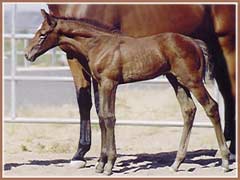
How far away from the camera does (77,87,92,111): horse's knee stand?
5531 mm

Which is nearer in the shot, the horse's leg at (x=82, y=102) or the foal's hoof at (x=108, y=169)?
the foal's hoof at (x=108, y=169)

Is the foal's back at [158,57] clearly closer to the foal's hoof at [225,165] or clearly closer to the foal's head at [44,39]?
the foal's head at [44,39]

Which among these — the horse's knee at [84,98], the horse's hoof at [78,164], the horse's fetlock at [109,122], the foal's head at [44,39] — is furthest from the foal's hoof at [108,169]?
the foal's head at [44,39]

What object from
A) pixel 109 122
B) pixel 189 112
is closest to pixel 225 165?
pixel 189 112

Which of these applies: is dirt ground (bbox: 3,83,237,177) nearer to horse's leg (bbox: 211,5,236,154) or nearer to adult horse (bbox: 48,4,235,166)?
adult horse (bbox: 48,4,235,166)

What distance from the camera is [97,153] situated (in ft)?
21.8

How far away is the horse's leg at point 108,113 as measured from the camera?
5.02 meters

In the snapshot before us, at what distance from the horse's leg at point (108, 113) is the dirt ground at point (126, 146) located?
0.54ft

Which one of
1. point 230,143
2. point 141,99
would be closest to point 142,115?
point 141,99

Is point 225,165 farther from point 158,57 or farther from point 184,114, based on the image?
point 158,57

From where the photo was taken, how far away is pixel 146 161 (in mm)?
5984

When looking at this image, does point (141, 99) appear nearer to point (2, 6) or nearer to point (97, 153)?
point (97, 153)

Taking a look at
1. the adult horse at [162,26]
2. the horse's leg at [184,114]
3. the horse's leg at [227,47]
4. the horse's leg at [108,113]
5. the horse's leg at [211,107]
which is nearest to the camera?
the horse's leg at [108,113]

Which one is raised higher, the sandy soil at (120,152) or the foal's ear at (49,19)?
the foal's ear at (49,19)
